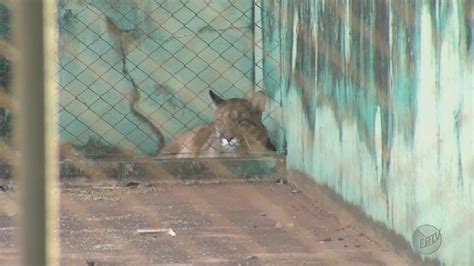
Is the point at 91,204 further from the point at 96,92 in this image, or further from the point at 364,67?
the point at 364,67

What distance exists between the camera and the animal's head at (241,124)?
6.62 m

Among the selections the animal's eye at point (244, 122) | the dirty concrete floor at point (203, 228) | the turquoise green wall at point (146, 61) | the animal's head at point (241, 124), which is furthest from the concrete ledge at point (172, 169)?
the turquoise green wall at point (146, 61)

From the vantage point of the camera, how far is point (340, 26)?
5.02 meters

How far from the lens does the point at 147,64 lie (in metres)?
6.79

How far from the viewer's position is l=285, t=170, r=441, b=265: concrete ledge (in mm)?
3773

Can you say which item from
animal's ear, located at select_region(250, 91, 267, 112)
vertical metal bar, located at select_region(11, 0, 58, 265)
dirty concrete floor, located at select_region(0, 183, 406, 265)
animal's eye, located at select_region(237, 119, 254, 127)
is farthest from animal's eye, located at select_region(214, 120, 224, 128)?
vertical metal bar, located at select_region(11, 0, 58, 265)

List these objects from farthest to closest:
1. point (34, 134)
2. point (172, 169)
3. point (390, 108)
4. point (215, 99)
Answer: point (215, 99), point (172, 169), point (390, 108), point (34, 134)

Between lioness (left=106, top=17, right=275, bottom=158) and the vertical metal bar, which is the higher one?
the vertical metal bar

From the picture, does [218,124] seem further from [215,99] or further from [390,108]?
[390,108]

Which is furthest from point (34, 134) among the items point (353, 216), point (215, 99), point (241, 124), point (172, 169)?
point (241, 124)

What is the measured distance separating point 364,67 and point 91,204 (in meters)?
1.86

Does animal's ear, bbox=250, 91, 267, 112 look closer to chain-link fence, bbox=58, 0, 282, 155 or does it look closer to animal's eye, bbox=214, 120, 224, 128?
chain-link fence, bbox=58, 0, 282, 155

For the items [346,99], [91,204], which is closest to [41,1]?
[346,99]

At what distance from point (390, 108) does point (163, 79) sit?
302cm
